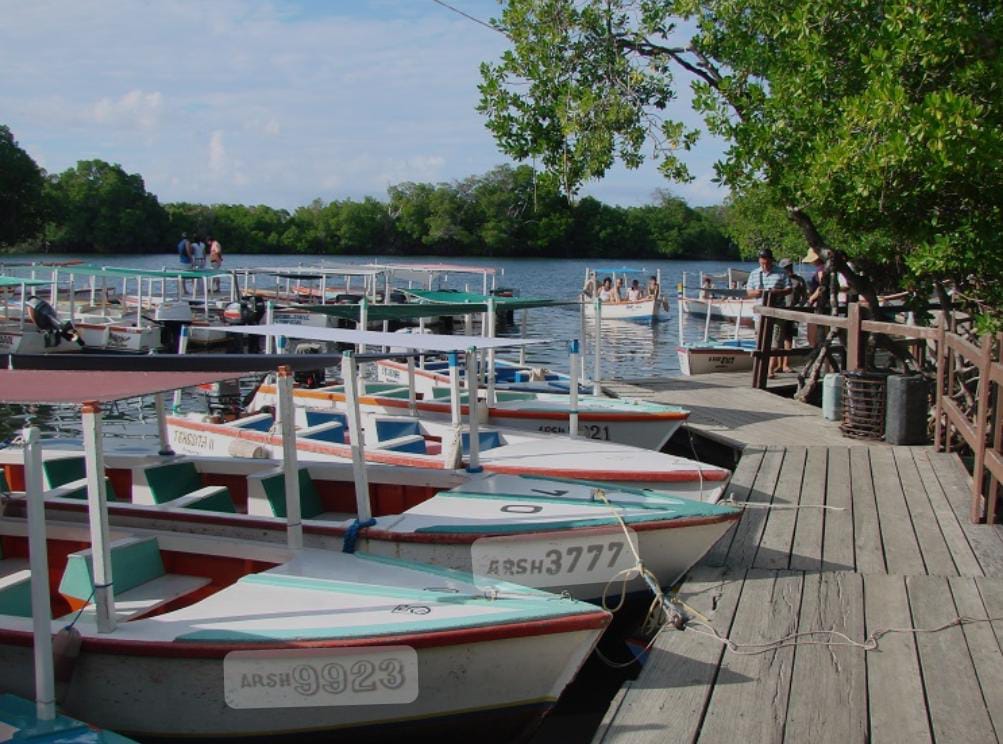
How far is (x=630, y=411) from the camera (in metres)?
12.5

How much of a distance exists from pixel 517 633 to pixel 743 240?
147 feet

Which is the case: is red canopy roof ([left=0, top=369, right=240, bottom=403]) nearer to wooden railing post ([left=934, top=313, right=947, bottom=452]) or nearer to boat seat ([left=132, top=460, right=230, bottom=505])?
boat seat ([left=132, top=460, right=230, bottom=505])

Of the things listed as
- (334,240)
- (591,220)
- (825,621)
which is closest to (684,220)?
(591,220)

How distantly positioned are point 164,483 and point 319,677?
10.7ft

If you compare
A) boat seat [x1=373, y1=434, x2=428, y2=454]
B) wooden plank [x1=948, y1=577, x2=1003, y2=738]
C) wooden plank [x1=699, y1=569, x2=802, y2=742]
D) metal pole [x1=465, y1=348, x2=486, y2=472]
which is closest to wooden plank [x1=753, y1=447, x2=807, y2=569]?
wooden plank [x1=699, y1=569, x2=802, y2=742]

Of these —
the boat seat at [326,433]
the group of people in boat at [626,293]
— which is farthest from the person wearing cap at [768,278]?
the group of people in boat at [626,293]

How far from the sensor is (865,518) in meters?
8.57

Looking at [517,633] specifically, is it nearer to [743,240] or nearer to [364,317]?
[364,317]

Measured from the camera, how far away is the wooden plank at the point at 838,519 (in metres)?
7.50

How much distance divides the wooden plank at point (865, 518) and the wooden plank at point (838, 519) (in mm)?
50

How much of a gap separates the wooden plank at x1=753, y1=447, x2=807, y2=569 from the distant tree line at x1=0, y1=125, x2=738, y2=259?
297ft

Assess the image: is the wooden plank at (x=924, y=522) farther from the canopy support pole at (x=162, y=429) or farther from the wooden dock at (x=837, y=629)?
the canopy support pole at (x=162, y=429)

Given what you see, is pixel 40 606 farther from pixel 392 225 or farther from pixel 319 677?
pixel 392 225

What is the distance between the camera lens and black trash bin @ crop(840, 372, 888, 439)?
1182 centimetres
